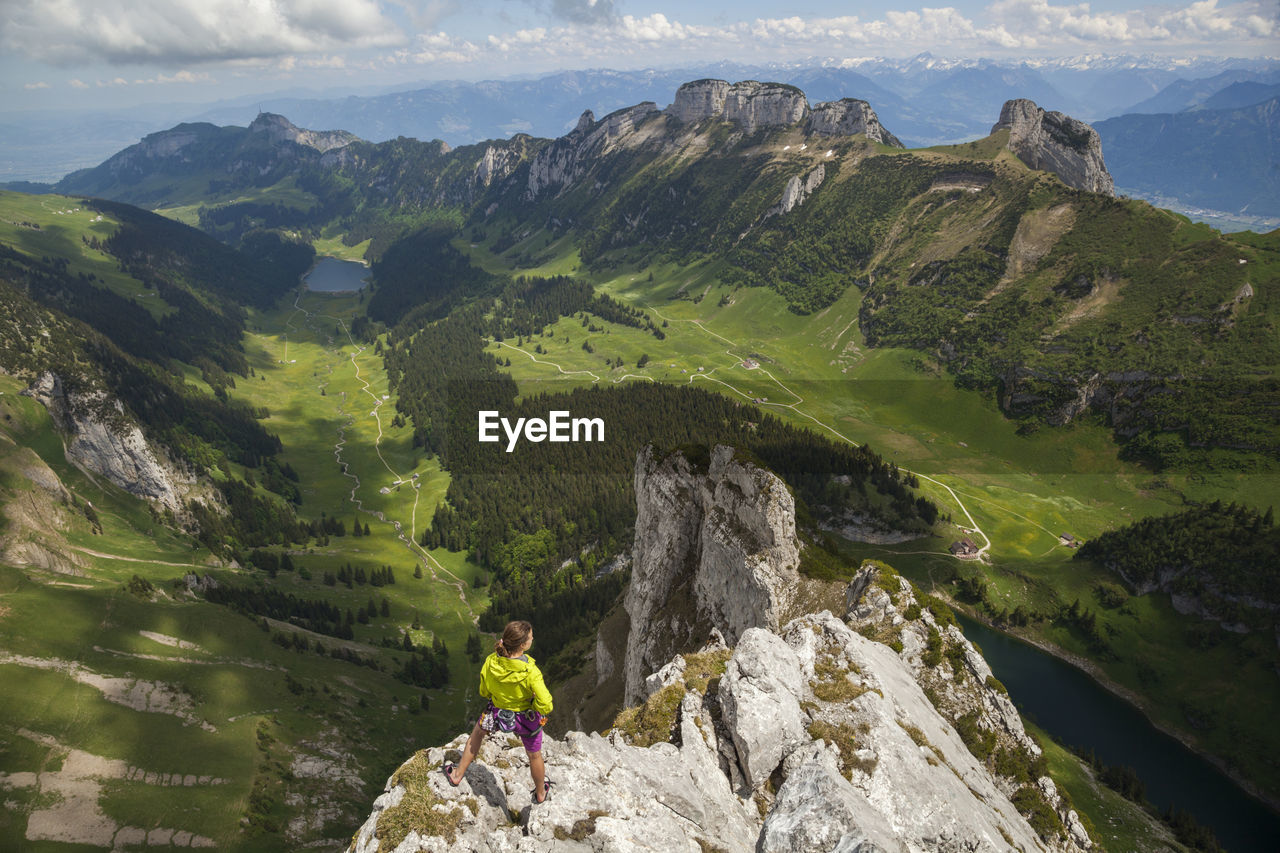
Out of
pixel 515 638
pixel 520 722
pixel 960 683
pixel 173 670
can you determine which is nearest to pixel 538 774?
pixel 520 722

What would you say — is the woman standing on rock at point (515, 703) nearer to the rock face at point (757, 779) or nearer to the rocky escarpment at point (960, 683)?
the rock face at point (757, 779)

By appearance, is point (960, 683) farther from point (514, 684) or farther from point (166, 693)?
point (166, 693)

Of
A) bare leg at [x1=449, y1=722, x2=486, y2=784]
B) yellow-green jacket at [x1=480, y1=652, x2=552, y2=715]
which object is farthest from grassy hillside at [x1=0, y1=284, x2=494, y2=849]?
yellow-green jacket at [x1=480, y1=652, x2=552, y2=715]

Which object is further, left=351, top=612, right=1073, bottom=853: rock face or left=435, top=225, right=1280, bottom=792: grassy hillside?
left=435, top=225, right=1280, bottom=792: grassy hillside

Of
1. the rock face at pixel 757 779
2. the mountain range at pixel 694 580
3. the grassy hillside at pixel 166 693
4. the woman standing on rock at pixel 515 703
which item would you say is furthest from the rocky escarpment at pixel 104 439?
the woman standing on rock at pixel 515 703

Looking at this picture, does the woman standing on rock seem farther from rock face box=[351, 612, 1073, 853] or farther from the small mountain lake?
the small mountain lake

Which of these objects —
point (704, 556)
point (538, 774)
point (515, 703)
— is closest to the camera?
point (515, 703)
